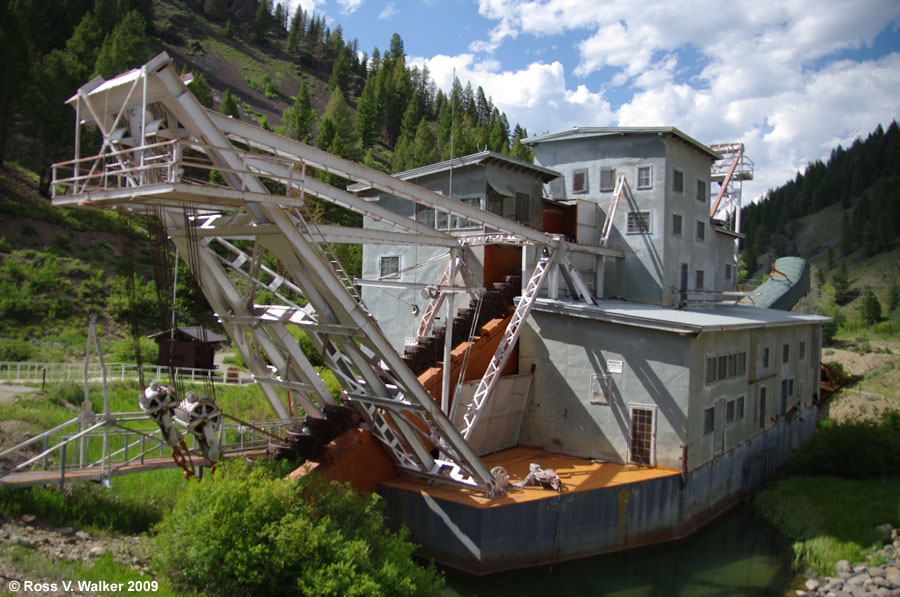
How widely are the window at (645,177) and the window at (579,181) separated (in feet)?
7.03

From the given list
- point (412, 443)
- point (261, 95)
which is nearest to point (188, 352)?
point (412, 443)

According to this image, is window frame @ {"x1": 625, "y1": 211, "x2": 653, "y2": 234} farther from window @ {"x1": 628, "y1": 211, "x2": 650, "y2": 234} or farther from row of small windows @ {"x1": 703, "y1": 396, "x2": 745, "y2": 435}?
row of small windows @ {"x1": 703, "y1": 396, "x2": 745, "y2": 435}

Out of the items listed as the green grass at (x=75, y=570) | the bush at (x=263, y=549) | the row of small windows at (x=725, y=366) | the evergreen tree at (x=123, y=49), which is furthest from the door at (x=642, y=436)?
the evergreen tree at (x=123, y=49)

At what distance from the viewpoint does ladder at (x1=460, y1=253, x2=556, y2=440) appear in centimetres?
1705

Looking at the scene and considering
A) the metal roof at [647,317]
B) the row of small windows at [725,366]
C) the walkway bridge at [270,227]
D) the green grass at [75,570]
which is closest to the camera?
the green grass at [75,570]

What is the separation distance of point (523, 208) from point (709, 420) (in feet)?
31.4

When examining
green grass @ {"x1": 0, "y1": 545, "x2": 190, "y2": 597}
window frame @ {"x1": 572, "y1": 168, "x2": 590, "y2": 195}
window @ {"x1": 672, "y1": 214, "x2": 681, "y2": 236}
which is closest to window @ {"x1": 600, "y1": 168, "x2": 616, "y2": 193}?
window frame @ {"x1": 572, "y1": 168, "x2": 590, "y2": 195}

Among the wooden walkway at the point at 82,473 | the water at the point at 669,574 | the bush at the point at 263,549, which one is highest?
the wooden walkway at the point at 82,473

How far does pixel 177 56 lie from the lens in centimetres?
10606

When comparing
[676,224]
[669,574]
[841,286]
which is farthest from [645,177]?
[841,286]

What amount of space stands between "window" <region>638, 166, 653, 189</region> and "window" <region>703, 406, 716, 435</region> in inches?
364

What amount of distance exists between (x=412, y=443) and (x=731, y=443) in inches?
427

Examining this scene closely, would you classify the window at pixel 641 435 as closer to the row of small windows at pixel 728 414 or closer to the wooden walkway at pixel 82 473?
the row of small windows at pixel 728 414

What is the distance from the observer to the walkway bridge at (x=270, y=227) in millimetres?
9867
